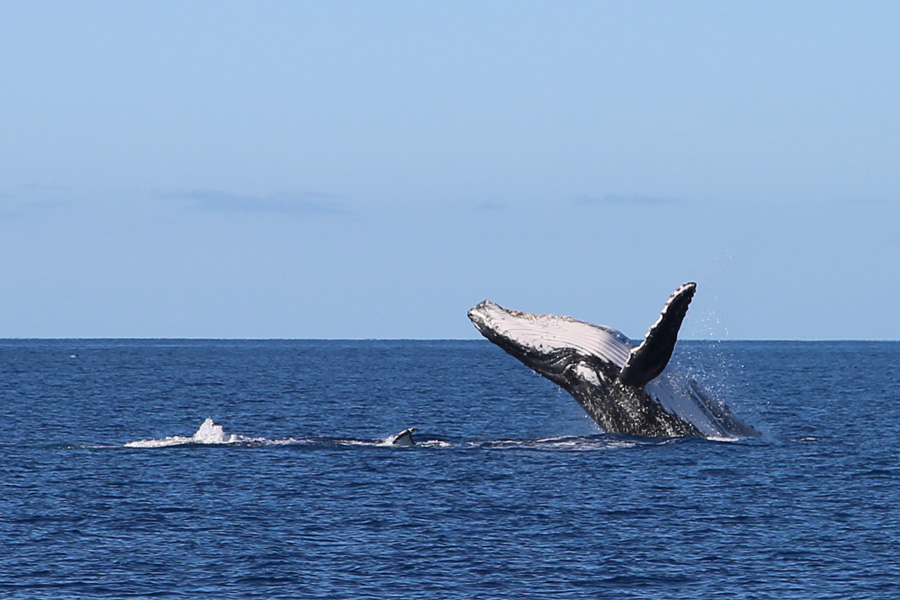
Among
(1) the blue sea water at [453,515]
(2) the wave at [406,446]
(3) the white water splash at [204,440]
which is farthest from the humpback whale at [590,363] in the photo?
(3) the white water splash at [204,440]

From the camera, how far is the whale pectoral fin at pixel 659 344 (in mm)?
21250

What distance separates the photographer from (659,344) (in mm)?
21922

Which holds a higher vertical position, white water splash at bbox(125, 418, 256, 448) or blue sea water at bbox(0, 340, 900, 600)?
white water splash at bbox(125, 418, 256, 448)

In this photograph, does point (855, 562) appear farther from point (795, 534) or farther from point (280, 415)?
point (280, 415)

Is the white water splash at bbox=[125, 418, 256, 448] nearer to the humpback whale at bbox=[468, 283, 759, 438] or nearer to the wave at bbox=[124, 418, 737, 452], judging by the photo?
the wave at bbox=[124, 418, 737, 452]

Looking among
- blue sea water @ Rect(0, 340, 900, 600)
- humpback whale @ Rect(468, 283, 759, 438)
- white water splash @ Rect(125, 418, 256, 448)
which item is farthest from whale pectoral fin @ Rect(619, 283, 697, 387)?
white water splash @ Rect(125, 418, 256, 448)

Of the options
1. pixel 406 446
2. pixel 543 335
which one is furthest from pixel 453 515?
pixel 406 446

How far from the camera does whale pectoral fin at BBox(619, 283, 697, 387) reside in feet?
69.7

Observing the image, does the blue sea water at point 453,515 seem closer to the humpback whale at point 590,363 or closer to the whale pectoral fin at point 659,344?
the humpback whale at point 590,363

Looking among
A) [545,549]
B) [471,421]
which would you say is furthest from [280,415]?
[545,549]

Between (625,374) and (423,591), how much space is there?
7.06 m

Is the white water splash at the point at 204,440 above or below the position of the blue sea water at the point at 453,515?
above

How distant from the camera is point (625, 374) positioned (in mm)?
22891

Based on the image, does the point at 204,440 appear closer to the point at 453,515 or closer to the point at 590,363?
the point at 453,515
